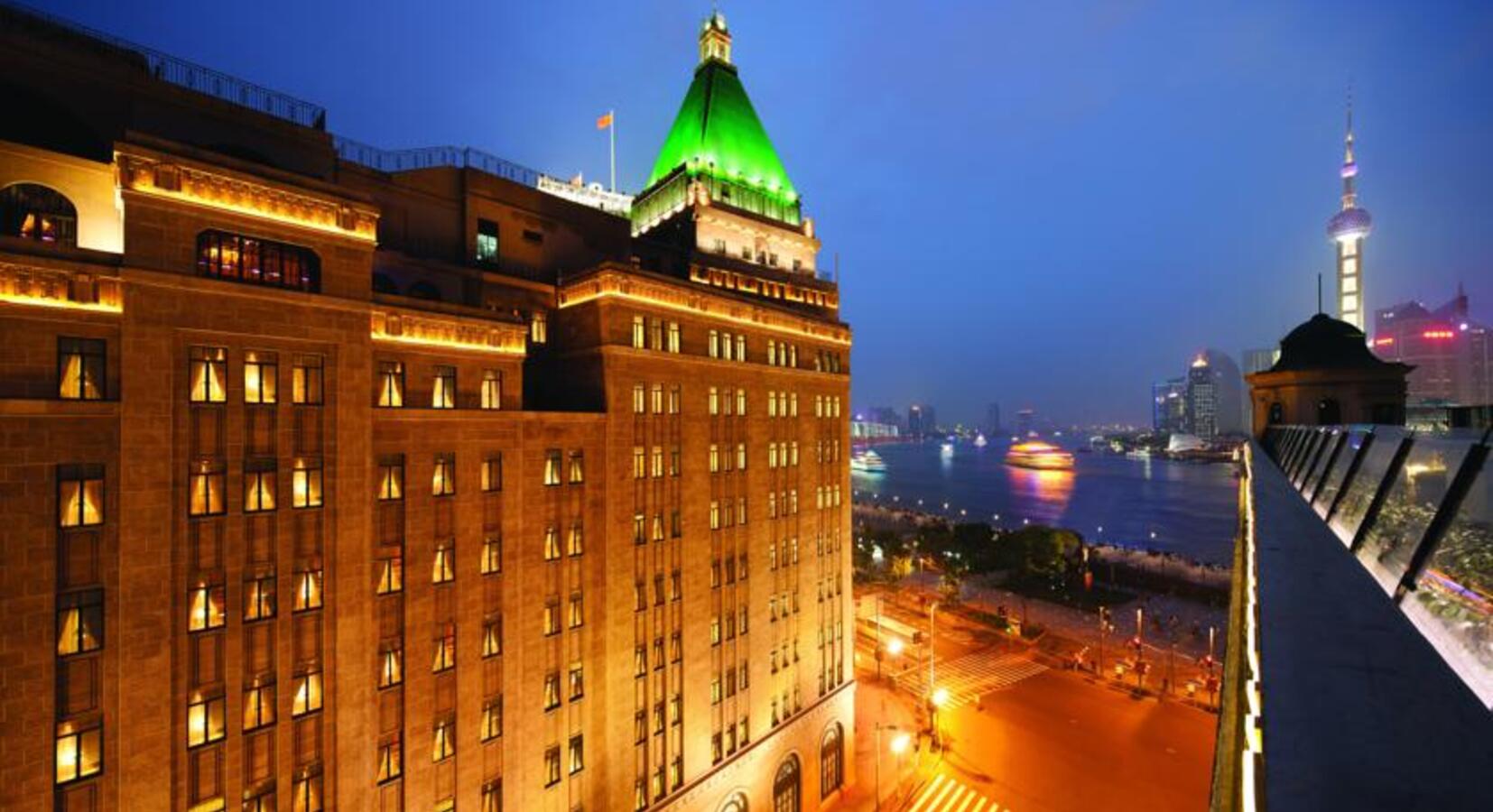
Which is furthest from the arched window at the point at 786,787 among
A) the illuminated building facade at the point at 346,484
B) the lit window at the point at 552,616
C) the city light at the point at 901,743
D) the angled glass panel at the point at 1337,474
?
the angled glass panel at the point at 1337,474

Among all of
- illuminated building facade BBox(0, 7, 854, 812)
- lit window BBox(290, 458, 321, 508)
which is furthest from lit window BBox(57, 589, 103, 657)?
lit window BBox(290, 458, 321, 508)

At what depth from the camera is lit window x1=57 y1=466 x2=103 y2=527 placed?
1655cm

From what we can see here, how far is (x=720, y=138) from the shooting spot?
4325 centimetres

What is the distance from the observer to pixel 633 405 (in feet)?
101

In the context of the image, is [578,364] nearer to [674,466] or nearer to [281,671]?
[674,466]

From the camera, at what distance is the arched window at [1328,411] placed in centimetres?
3647

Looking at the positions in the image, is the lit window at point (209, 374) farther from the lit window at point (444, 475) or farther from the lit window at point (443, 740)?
the lit window at point (443, 740)

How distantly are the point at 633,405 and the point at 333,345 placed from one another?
509 inches

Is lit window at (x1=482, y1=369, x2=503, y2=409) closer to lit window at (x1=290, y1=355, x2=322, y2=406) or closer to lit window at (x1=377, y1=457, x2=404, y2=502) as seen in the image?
lit window at (x1=377, y1=457, x2=404, y2=502)

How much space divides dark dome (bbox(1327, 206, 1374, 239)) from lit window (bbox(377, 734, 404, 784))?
532 feet

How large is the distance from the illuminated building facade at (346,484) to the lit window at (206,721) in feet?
0.30

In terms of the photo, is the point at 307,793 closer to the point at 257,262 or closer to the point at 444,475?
the point at 444,475

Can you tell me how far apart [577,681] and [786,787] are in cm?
1767

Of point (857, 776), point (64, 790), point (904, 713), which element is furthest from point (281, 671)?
point (904, 713)
